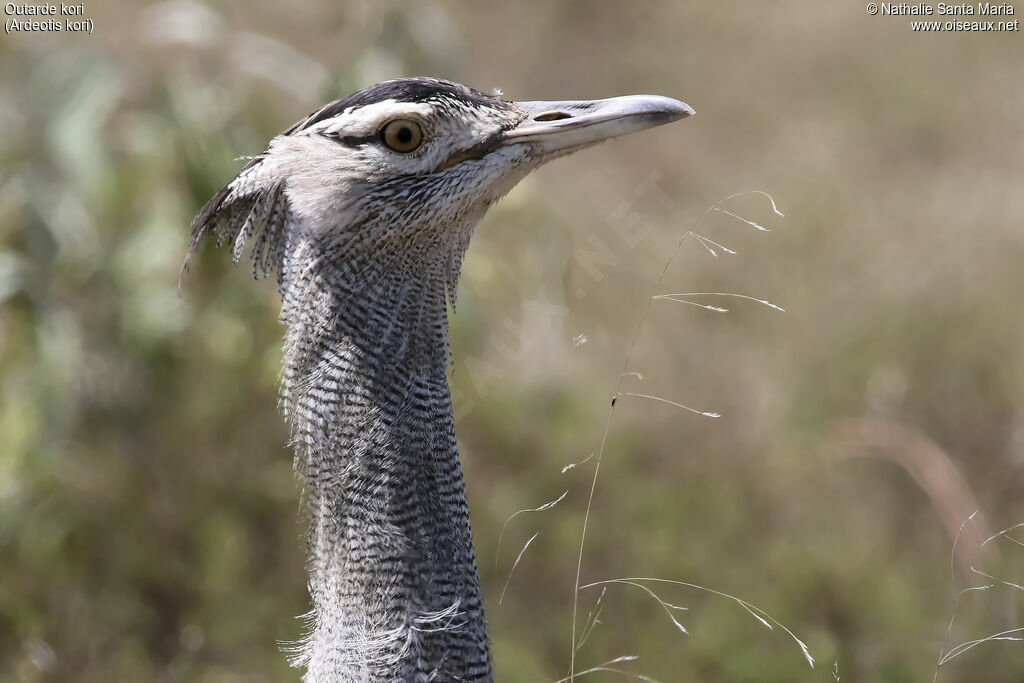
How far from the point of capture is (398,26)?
4309 mm

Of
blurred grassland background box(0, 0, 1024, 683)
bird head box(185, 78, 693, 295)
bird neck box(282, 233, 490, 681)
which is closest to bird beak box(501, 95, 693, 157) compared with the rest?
bird head box(185, 78, 693, 295)

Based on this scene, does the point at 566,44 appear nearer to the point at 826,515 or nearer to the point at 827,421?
the point at 827,421

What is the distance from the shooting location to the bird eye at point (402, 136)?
2.27 metres

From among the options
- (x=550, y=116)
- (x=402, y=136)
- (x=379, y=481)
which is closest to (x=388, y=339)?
(x=379, y=481)

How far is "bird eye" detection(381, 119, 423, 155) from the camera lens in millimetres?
2271

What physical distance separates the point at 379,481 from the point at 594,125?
0.89 metres

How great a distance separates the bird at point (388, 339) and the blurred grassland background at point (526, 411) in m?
1.54

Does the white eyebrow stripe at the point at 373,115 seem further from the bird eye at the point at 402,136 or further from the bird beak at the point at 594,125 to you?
the bird beak at the point at 594,125

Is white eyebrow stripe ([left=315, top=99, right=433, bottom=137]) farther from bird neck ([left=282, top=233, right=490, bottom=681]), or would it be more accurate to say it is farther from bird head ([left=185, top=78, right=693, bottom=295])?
bird neck ([left=282, top=233, right=490, bottom=681])

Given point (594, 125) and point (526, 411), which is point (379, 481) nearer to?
point (594, 125)

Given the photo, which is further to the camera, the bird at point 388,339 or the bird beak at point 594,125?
the bird beak at point 594,125

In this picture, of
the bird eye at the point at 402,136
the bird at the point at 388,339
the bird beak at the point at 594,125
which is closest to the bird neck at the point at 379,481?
the bird at the point at 388,339

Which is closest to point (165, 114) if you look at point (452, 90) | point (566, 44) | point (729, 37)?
point (452, 90)

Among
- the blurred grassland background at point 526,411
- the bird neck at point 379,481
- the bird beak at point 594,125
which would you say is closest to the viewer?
the bird neck at point 379,481
